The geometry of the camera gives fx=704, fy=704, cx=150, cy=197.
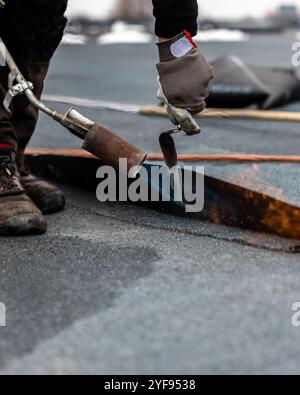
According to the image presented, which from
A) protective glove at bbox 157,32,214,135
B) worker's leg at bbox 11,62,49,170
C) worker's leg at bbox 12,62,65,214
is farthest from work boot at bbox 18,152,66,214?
protective glove at bbox 157,32,214,135

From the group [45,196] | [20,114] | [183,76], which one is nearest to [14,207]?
[45,196]

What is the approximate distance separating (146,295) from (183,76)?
760mm

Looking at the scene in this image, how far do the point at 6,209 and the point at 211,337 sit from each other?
0.94 meters

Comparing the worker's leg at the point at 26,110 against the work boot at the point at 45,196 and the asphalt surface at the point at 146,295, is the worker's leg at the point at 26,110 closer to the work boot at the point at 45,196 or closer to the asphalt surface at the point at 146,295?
the work boot at the point at 45,196

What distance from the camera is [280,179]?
7.70 feet

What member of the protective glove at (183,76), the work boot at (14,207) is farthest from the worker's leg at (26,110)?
the protective glove at (183,76)

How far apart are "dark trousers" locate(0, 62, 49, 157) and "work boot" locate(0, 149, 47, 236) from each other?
0.22ft

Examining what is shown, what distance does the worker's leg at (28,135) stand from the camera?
2.40 m

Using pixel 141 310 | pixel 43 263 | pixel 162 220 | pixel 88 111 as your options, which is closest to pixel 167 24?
pixel 162 220

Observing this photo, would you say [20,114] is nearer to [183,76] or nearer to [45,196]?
[45,196]

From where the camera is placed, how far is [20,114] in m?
2.48

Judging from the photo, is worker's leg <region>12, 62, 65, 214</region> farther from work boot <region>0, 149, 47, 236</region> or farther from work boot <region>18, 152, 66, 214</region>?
work boot <region>0, 149, 47, 236</region>

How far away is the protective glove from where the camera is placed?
2100 mm
